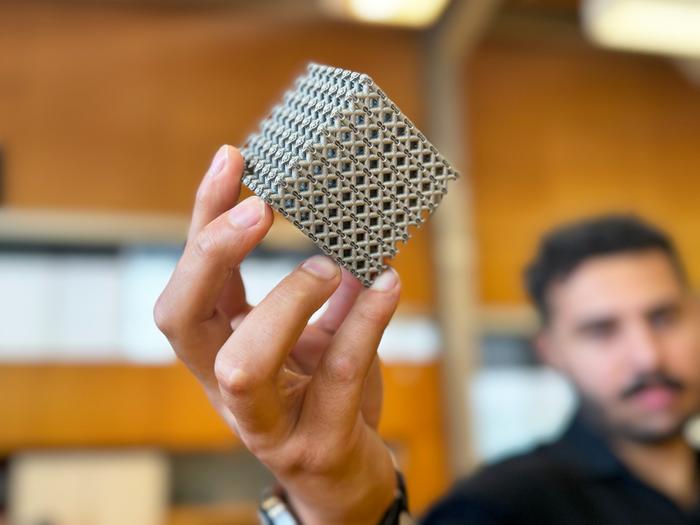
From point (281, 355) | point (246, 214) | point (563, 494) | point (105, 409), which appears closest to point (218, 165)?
point (246, 214)

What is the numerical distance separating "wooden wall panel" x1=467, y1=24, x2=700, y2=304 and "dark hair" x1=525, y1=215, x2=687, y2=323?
3140 mm

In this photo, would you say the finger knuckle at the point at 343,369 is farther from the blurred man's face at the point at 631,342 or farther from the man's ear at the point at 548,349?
the man's ear at the point at 548,349

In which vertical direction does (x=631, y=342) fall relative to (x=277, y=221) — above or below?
above

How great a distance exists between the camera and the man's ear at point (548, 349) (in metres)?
1.81

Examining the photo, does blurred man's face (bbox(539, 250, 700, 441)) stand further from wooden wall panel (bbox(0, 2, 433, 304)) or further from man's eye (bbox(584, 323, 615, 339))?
wooden wall panel (bbox(0, 2, 433, 304))

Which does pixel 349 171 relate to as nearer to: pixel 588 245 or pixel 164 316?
pixel 164 316

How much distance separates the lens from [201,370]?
0.81 metres

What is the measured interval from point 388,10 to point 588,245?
2.01 m

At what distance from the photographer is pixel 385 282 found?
767mm

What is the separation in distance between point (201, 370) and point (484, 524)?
67 cm

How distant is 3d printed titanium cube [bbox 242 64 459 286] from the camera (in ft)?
2.46

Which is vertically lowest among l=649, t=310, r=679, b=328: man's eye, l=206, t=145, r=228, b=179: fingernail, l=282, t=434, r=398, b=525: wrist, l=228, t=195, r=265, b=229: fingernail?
l=649, t=310, r=679, b=328: man's eye

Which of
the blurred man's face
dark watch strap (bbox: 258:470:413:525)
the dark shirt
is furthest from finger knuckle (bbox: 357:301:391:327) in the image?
the blurred man's face

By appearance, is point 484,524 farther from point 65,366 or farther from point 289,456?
point 65,366
